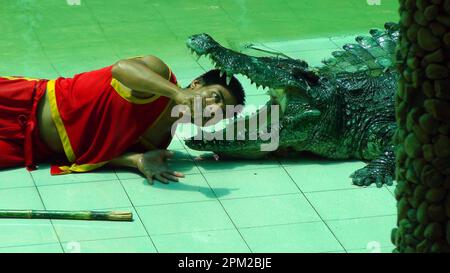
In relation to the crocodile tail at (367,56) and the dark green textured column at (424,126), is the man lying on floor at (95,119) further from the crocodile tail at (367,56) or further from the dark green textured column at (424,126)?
the dark green textured column at (424,126)

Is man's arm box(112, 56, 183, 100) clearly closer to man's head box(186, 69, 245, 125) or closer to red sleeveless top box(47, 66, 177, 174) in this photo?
red sleeveless top box(47, 66, 177, 174)

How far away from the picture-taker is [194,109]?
5758mm

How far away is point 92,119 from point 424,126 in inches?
97.1

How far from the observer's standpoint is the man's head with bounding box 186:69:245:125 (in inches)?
234

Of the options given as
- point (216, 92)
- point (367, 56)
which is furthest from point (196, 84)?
point (367, 56)

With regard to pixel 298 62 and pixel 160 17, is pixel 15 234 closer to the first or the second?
pixel 298 62

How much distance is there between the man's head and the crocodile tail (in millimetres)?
963

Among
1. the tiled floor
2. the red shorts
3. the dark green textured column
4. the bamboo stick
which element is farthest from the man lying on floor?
the dark green textured column

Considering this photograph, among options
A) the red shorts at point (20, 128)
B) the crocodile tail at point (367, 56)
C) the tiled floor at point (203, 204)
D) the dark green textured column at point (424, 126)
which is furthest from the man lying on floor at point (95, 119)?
the dark green textured column at point (424, 126)

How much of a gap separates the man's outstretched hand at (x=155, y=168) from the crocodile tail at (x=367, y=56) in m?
1.34

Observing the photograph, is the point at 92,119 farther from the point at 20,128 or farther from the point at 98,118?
the point at 20,128

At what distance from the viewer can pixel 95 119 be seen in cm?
605

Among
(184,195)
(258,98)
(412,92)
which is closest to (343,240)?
(184,195)

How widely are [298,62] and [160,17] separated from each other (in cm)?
273
